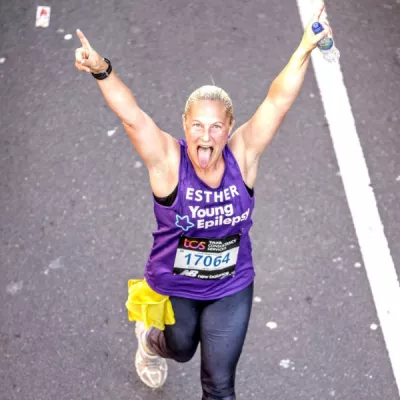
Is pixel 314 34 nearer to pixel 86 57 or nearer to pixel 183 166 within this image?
pixel 183 166

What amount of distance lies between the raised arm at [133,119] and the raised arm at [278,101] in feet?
1.26

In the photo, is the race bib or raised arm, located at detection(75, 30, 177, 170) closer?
raised arm, located at detection(75, 30, 177, 170)

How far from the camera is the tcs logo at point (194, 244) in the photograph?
4660mm

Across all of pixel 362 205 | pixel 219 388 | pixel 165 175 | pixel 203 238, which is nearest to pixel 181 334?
pixel 219 388

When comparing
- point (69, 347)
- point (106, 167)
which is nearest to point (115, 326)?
point (69, 347)

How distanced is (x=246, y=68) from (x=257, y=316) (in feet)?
7.36

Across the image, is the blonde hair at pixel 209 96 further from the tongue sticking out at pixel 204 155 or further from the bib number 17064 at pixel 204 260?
the bib number 17064 at pixel 204 260

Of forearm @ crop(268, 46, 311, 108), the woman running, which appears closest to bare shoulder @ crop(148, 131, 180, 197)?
the woman running

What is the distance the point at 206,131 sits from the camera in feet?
14.8

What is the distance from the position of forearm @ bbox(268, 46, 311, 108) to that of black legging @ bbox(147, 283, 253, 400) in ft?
3.36

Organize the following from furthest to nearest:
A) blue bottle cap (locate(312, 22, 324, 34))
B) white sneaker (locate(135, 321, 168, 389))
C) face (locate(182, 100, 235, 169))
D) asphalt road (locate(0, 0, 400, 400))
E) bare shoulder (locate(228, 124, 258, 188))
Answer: asphalt road (locate(0, 0, 400, 400)) → white sneaker (locate(135, 321, 168, 389)) → bare shoulder (locate(228, 124, 258, 188)) → face (locate(182, 100, 235, 169)) → blue bottle cap (locate(312, 22, 324, 34))

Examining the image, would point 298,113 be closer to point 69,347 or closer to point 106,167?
point 106,167

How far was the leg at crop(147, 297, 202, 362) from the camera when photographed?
4902 millimetres

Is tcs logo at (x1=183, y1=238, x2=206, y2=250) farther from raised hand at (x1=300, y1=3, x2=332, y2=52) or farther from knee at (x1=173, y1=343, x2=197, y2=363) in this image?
raised hand at (x1=300, y1=3, x2=332, y2=52)
